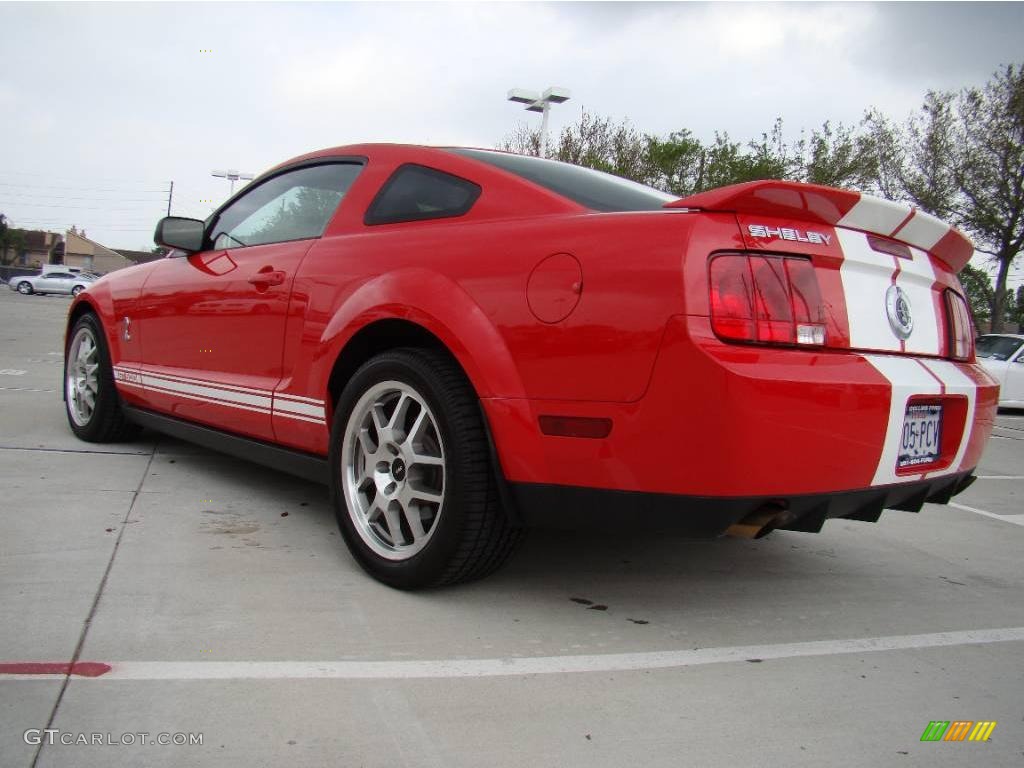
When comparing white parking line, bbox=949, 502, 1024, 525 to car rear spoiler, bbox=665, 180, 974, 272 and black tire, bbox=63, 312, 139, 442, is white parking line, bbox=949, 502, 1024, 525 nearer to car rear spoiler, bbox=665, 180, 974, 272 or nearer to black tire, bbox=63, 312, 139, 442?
car rear spoiler, bbox=665, 180, 974, 272

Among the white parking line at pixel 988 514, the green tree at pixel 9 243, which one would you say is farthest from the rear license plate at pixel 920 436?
the green tree at pixel 9 243

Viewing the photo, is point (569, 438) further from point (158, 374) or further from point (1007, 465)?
point (1007, 465)

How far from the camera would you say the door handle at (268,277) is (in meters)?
3.17

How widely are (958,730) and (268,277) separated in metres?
2.70

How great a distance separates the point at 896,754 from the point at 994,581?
6.00 ft

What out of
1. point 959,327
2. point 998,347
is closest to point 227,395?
point 959,327

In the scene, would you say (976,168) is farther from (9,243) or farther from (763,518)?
(9,243)

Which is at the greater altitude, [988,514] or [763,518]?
[763,518]

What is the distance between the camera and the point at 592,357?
213 cm

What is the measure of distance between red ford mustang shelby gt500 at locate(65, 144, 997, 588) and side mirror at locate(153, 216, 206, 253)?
788 mm

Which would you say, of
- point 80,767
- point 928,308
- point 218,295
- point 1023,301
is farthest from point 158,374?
point 1023,301

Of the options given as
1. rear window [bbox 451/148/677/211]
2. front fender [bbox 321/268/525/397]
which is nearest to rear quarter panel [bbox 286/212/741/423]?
front fender [bbox 321/268/525/397]

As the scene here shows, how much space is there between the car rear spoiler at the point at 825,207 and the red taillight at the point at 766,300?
0.46 feet

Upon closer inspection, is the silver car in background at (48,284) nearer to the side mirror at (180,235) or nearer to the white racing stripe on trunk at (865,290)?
the side mirror at (180,235)
